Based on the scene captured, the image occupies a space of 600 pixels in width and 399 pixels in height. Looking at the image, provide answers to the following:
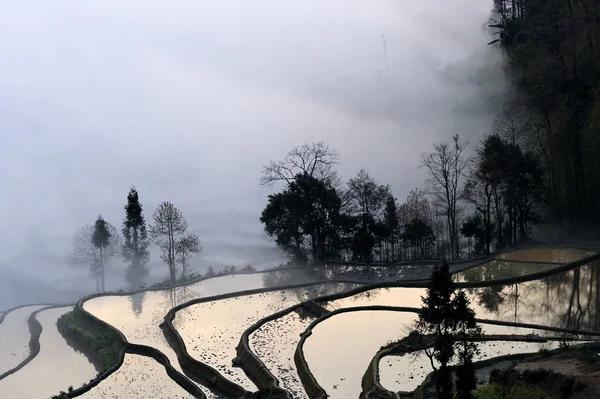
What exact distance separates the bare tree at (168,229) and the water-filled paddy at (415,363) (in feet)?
113

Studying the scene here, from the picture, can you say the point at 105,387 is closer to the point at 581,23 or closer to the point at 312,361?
the point at 312,361

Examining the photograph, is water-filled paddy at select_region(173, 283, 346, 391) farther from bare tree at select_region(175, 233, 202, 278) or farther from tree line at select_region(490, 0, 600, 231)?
bare tree at select_region(175, 233, 202, 278)

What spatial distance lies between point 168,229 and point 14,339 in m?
18.5

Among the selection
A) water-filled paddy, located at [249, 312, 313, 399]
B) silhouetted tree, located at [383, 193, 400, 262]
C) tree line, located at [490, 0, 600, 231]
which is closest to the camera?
water-filled paddy, located at [249, 312, 313, 399]

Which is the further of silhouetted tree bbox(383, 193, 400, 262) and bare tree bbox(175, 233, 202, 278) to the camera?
bare tree bbox(175, 233, 202, 278)

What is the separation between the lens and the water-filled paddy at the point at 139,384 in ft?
65.6

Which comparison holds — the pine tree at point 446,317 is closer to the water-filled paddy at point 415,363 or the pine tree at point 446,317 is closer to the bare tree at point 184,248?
the water-filled paddy at point 415,363

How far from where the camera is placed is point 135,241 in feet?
180

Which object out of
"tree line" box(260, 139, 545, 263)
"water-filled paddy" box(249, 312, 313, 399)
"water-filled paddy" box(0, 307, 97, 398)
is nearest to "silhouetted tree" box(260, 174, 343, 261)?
"tree line" box(260, 139, 545, 263)

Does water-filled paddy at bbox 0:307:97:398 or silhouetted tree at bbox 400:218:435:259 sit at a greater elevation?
silhouetted tree at bbox 400:218:435:259

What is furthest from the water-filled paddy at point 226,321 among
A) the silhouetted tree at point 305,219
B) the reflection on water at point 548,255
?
the silhouetted tree at point 305,219

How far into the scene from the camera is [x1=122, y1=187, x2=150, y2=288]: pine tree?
53188 mm

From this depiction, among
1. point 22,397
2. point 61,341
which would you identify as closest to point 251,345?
point 22,397

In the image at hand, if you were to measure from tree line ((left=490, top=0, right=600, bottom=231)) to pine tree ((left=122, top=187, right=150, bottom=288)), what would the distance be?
33.8 meters
